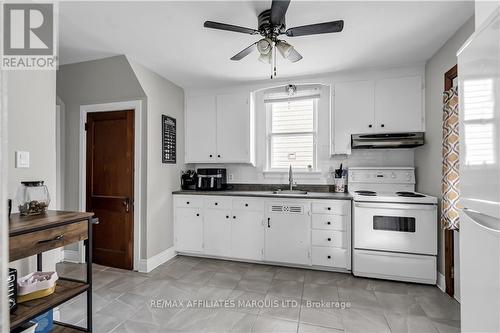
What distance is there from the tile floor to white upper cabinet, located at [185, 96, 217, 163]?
1664 millimetres

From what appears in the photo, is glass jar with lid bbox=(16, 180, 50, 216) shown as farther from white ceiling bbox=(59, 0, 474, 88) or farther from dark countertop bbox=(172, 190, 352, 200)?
dark countertop bbox=(172, 190, 352, 200)

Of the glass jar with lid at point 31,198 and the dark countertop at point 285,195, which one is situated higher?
the glass jar with lid at point 31,198

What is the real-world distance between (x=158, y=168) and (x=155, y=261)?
1.20m

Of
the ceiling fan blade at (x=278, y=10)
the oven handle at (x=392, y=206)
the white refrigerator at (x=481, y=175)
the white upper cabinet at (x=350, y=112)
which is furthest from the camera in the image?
the white upper cabinet at (x=350, y=112)

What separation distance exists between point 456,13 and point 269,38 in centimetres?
155

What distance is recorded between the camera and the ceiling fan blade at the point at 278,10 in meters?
1.59

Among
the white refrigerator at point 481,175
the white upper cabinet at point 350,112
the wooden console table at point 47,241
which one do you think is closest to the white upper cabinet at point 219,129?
the white upper cabinet at point 350,112

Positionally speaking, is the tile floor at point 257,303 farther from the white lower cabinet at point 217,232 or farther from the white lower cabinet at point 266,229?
the white lower cabinet at point 217,232

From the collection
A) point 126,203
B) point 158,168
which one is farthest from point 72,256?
point 158,168

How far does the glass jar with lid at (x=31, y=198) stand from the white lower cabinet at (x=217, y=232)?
199 centimetres

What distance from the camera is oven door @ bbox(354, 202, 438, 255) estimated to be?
2.65 metres

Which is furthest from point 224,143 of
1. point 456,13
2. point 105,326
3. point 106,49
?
point 456,13

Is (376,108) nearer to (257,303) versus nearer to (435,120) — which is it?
(435,120)

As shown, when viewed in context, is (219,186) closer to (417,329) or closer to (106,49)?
(106,49)
